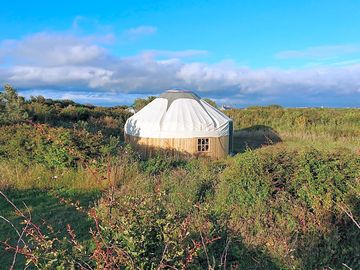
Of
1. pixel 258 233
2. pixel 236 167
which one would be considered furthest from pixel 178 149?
pixel 258 233

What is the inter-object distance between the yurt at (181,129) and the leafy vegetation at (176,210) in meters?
4.87

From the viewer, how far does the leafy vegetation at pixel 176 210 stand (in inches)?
101

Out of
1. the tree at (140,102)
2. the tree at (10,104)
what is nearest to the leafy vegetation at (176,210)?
the tree at (10,104)

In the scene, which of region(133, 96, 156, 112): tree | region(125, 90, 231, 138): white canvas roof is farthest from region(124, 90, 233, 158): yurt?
region(133, 96, 156, 112): tree

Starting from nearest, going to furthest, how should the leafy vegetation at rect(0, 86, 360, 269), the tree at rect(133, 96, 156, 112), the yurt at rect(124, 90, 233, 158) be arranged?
1. the leafy vegetation at rect(0, 86, 360, 269)
2. the yurt at rect(124, 90, 233, 158)
3. the tree at rect(133, 96, 156, 112)

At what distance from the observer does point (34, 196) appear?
281 inches

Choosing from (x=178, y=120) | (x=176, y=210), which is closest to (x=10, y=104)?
(x=178, y=120)

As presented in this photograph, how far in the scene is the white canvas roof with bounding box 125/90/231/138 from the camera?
14.1 metres

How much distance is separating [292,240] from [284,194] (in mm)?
864

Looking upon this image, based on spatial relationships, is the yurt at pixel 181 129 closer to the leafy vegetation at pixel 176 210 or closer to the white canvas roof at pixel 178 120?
the white canvas roof at pixel 178 120

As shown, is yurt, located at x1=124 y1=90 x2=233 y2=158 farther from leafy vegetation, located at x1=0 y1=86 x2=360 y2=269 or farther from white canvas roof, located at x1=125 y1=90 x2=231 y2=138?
leafy vegetation, located at x1=0 y1=86 x2=360 y2=269

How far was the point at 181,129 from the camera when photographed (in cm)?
1407

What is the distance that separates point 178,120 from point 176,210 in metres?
9.82

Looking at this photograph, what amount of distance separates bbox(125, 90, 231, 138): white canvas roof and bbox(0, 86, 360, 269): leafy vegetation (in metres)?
4.94
